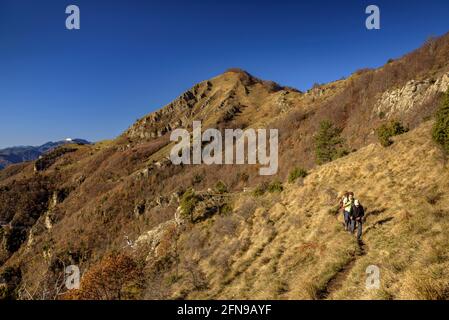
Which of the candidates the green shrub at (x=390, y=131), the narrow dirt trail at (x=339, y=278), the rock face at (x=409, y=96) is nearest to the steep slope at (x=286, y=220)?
the narrow dirt trail at (x=339, y=278)

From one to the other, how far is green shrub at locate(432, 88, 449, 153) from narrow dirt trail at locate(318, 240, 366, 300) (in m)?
8.98

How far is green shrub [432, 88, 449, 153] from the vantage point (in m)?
17.7

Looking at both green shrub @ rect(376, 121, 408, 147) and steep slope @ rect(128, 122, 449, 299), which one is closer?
steep slope @ rect(128, 122, 449, 299)

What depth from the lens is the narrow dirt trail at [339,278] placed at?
10845 millimetres

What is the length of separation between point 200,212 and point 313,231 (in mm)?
19316

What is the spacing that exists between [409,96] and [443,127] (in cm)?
3842

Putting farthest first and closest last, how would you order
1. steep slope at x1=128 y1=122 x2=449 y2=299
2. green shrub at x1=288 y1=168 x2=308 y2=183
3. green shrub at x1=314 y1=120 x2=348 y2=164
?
green shrub at x1=314 y1=120 x2=348 y2=164, green shrub at x1=288 y1=168 x2=308 y2=183, steep slope at x1=128 y1=122 x2=449 y2=299

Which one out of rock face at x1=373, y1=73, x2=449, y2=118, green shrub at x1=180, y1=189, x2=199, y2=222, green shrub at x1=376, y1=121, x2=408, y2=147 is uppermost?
rock face at x1=373, y1=73, x2=449, y2=118

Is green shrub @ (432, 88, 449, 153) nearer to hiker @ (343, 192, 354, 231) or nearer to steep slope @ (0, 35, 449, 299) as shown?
steep slope @ (0, 35, 449, 299)

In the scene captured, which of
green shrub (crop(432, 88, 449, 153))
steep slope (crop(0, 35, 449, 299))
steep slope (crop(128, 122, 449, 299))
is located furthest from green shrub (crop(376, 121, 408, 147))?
green shrub (crop(432, 88, 449, 153))

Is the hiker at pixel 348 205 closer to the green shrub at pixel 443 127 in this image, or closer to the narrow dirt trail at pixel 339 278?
the narrow dirt trail at pixel 339 278

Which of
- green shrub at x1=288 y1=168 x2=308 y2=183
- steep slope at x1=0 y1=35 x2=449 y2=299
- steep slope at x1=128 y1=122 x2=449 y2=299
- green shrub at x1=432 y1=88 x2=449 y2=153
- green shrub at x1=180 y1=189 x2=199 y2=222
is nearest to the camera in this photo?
steep slope at x1=128 y1=122 x2=449 y2=299

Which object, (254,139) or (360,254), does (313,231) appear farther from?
(254,139)
